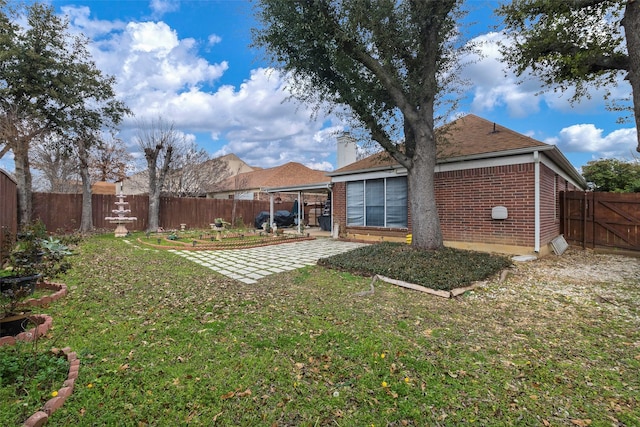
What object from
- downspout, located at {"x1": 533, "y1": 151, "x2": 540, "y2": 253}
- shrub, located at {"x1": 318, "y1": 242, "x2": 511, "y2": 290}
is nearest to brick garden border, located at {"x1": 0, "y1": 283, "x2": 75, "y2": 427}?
shrub, located at {"x1": 318, "y1": 242, "x2": 511, "y2": 290}

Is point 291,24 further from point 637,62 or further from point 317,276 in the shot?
point 637,62

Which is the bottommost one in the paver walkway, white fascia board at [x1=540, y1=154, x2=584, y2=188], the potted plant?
the paver walkway

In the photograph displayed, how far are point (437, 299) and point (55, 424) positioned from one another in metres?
4.24

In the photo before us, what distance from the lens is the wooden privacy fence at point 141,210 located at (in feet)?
39.8

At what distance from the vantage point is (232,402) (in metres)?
2.07

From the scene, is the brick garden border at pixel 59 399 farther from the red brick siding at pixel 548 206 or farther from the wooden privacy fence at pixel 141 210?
the wooden privacy fence at pixel 141 210

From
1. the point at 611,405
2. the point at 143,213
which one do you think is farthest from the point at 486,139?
the point at 143,213

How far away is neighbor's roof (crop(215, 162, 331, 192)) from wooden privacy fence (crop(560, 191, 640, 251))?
1756cm

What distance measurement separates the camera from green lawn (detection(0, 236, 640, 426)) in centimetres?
199

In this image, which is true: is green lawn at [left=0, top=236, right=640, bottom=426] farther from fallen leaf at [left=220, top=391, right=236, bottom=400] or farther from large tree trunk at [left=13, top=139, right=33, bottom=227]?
large tree trunk at [left=13, top=139, right=33, bottom=227]

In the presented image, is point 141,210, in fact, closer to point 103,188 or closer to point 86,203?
point 86,203

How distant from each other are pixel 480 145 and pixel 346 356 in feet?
26.1

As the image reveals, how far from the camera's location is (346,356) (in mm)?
2684

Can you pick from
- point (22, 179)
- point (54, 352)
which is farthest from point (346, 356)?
point (22, 179)
